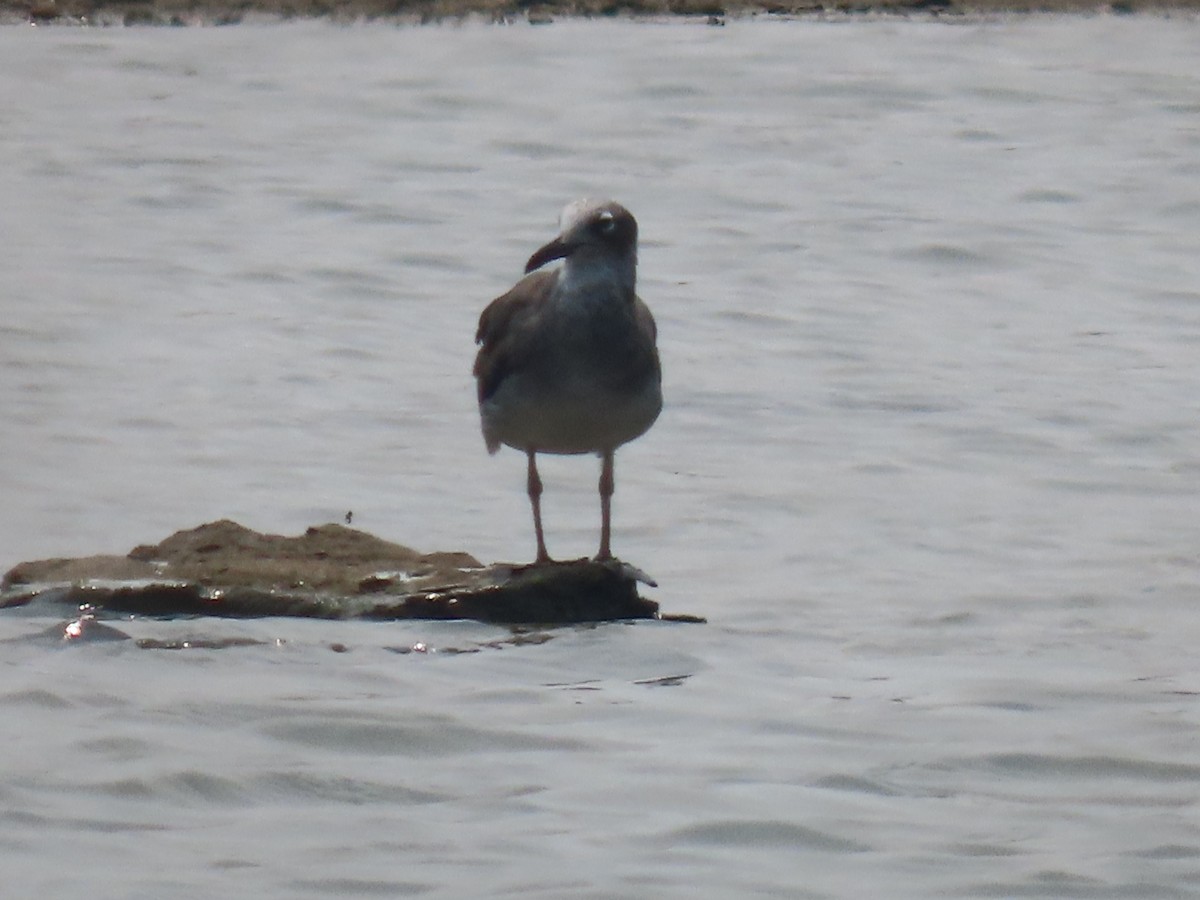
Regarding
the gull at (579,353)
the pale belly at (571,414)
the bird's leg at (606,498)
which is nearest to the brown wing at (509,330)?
the gull at (579,353)

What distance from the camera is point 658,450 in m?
15.2

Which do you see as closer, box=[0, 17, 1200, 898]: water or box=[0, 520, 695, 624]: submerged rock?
box=[0, 17, 1200, 898]: water

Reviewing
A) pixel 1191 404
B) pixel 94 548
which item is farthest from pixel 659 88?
pixel 94 548

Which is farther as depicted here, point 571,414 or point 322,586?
point 322,586

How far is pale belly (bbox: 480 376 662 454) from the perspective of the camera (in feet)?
33.7

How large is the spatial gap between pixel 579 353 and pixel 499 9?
762 inches

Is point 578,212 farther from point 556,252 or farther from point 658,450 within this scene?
point 658,450

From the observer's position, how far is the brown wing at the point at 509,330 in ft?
34.7

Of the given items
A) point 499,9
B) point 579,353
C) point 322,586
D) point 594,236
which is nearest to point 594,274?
point 594,236

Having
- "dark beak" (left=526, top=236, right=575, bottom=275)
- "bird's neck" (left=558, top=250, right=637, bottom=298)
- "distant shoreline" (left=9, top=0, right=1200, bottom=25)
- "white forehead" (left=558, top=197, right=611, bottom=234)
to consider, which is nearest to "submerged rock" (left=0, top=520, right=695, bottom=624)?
"bird's neck" (left=558, top=250, right=637, bottom=298)

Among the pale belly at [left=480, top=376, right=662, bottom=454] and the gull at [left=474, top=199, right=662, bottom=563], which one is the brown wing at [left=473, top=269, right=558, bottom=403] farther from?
the pale belly at [left=480, top=376, right=662, bottom=454]

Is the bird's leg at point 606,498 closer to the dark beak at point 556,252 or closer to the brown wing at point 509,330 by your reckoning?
the brown wing at point 509,330

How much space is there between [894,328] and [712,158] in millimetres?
7867

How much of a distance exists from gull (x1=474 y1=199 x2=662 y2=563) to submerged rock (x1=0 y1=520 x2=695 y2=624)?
1.94ft
